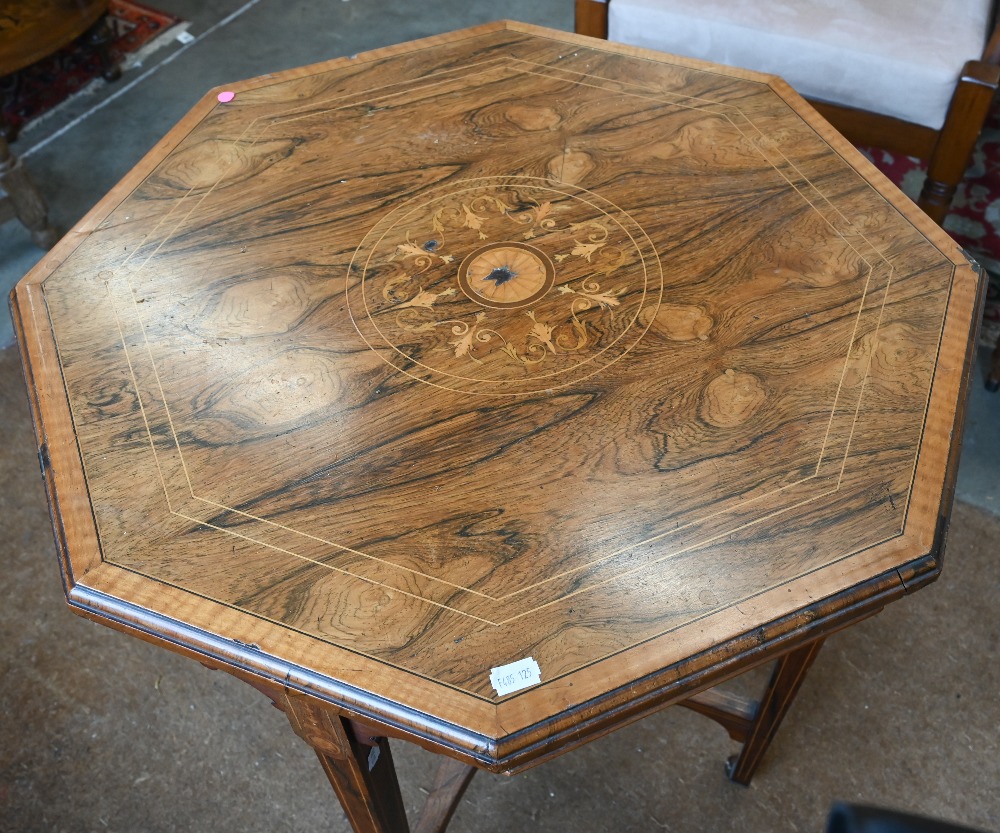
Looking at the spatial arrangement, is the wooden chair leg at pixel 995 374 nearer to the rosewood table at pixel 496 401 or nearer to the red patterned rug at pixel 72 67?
the rosewood table at pixel 496 401

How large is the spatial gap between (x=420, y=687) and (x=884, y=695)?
3.49 feet

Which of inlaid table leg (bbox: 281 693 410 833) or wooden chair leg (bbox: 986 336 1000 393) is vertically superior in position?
inlaid table leg (bbox: 281 693 410 833)

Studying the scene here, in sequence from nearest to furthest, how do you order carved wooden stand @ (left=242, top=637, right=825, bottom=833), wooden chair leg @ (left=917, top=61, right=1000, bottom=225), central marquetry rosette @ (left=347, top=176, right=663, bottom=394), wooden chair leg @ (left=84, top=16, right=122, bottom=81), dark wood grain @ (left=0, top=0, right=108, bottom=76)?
carved wooden stand @ (left=242, top=637, right=825, bottom=833), central marquetry rosette @ (left=347, top=176, right=663, bottom=394), wooden chair leg @ (left=917, top=61, right=1000, bottom=225), dark wood grain @ (left=0, top=0, right=108, bottom=76), wooden chair leg @ (left=84, top=16, right=122, bottom=81)

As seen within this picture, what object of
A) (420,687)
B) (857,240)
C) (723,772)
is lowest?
(723,772)

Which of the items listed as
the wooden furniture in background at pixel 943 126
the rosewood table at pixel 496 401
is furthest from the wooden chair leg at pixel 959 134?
the rosewood table at pixel 496 401

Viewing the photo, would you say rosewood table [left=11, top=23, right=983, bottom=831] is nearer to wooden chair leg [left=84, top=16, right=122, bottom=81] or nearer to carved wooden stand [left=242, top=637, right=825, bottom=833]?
carved wooden stand [left=242, top=637, right=825, bottom=833]

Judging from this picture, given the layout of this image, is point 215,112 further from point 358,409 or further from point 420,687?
point 420,687

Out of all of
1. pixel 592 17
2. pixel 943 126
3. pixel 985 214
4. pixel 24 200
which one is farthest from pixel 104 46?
pixel 985 214

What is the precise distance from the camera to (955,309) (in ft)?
3.69

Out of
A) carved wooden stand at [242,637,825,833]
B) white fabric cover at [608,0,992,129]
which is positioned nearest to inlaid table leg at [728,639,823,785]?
carved wooden stand at [242,637,825,833]

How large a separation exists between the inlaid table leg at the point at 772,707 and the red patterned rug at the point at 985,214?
1.07 metres

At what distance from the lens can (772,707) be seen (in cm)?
130

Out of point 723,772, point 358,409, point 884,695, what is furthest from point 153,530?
point 884,695

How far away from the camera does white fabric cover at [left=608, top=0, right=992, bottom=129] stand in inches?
67.6
